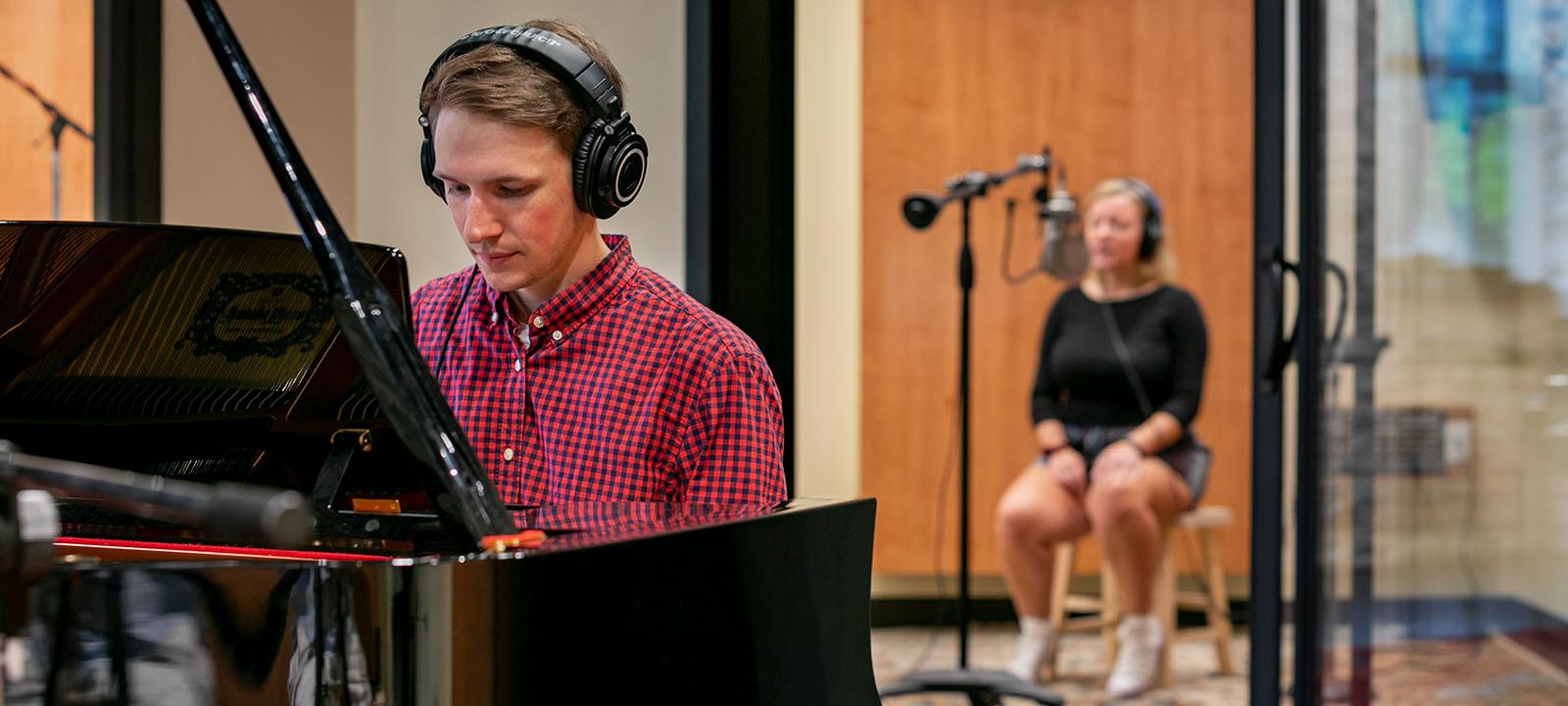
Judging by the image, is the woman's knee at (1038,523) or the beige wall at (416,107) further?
the woman's knee at (1038,523)

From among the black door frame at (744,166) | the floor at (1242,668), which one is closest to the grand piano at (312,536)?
the black door frame at (744,166)

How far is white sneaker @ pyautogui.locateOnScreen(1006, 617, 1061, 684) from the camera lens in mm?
3545

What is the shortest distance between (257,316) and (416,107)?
1.24m

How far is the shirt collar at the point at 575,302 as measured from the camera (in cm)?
143

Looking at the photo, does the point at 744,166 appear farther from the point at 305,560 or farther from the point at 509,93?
the point at 305,560

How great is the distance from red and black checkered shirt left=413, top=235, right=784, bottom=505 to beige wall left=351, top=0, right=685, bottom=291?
0.90 m

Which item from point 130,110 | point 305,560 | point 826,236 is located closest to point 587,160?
point 305,560

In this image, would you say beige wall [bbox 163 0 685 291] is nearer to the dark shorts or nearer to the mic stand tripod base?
the mic stand tripod base

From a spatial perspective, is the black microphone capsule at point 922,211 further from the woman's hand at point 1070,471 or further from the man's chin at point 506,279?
the man's chin at point 506,279

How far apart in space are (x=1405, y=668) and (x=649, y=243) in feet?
4.45

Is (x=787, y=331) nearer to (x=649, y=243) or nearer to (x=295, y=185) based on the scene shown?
(x=649, y=243)

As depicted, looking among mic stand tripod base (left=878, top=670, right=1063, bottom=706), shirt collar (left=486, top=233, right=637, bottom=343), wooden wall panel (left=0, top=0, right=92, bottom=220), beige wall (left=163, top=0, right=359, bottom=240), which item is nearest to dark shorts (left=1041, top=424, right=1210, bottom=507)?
mic stand tripod base (left=878, top=670, right=1063, bottom=706)

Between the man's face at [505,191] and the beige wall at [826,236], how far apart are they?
1604 millimetres

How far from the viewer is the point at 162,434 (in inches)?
52.3
